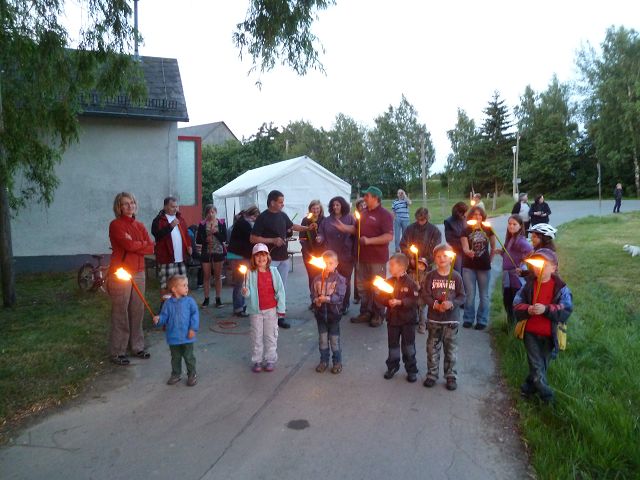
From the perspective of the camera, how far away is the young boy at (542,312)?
426cm

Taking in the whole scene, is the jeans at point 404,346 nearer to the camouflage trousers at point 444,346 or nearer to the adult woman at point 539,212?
the camouflage trousers at point 444,346

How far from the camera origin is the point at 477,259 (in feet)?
22.3

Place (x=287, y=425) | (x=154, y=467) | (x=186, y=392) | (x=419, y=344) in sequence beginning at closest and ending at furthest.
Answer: (x=154, y=467) < (x=287, y=425) < (x=186, y=392) < (x=419, y=344)

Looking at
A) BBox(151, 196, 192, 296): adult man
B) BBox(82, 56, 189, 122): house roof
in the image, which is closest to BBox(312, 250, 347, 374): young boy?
BBox(151, 196, 192, 296): adult man

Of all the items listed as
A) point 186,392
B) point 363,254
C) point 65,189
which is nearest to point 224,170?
point 65,189

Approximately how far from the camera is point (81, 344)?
255 inches

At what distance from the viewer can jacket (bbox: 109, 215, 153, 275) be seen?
18.6 ft

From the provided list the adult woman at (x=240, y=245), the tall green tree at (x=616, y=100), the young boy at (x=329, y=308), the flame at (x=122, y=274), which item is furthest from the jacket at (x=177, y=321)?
the tall green tree at (x=616, y=100)

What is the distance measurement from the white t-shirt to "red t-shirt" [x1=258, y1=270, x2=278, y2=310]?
1.86 m

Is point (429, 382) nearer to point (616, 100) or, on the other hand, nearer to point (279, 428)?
point (279, 428)

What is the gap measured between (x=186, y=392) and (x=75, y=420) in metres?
0.97

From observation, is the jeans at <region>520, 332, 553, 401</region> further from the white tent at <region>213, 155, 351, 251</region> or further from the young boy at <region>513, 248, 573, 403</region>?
the white tent at <region>213, 155, 351, 251</region>

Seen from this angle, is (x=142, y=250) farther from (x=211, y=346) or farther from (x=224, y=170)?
(x=224, y=170)

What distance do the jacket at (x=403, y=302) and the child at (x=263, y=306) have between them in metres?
1.15
